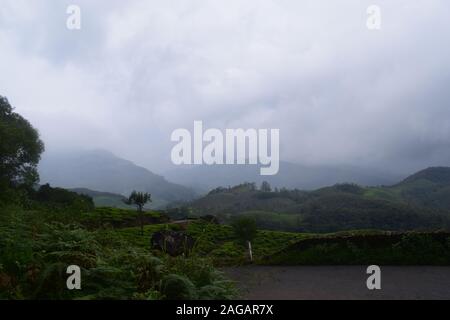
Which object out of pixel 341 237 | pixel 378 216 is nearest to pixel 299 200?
pixel 378 216

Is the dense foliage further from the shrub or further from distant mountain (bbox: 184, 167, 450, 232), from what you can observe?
the shrub

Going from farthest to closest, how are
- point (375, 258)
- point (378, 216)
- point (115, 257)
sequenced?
point (378, 216) → point (375, 258) → point (115, 257)

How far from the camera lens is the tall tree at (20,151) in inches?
1486

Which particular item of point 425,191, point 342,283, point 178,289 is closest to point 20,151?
point 342,283

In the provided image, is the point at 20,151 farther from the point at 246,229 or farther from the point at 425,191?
the point at 425,191

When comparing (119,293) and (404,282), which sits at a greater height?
(119,293)

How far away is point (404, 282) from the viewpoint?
13.9 m

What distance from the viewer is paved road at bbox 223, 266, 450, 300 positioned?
466 inches

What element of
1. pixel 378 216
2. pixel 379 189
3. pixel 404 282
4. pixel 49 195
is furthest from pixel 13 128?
pixel 379 189

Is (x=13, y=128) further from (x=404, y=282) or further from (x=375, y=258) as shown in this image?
(x=404, y=282)

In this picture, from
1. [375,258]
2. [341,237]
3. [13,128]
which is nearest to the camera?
[375,258]

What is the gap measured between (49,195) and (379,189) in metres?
136

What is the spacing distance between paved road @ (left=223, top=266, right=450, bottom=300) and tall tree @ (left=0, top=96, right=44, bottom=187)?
90.7ft
